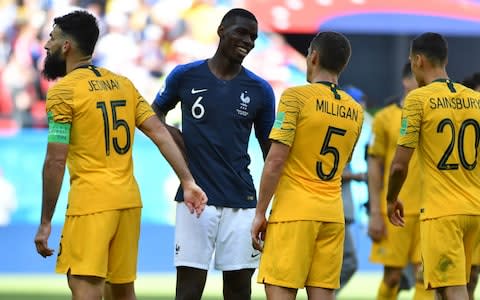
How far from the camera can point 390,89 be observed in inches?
740

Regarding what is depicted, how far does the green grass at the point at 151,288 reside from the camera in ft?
45.0

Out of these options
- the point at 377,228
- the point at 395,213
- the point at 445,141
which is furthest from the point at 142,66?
the point at 445,141

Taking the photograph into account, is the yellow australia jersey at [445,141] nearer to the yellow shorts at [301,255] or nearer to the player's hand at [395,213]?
the player's hand at [395,213]

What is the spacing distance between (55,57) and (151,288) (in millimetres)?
7214

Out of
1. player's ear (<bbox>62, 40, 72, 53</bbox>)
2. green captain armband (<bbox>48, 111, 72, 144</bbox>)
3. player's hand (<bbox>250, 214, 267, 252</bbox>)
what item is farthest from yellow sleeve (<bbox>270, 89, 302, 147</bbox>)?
player's ear (<bbox>62, 40, 72, 53</bbox>)

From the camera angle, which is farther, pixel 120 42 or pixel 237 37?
pixel 120 42

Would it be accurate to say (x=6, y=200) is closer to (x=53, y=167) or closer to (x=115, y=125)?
(x=115, y=125)

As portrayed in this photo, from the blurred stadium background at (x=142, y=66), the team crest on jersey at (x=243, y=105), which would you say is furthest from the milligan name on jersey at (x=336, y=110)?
the blurred stadium background at (x=142, y=66)

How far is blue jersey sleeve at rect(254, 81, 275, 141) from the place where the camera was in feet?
28.5

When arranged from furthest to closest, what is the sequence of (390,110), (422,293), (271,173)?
(390,110) < (422,293) < (271,173)

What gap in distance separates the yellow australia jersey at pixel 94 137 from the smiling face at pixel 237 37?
0.92 m

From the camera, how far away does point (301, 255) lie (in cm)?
780

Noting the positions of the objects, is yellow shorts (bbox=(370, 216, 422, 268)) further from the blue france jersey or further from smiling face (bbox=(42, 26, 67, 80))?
smiling face (bbox=(42, 26, 67, 80))

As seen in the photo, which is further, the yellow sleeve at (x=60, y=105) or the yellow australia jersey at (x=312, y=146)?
the yellow australia jersey at (x=312, y=146)
